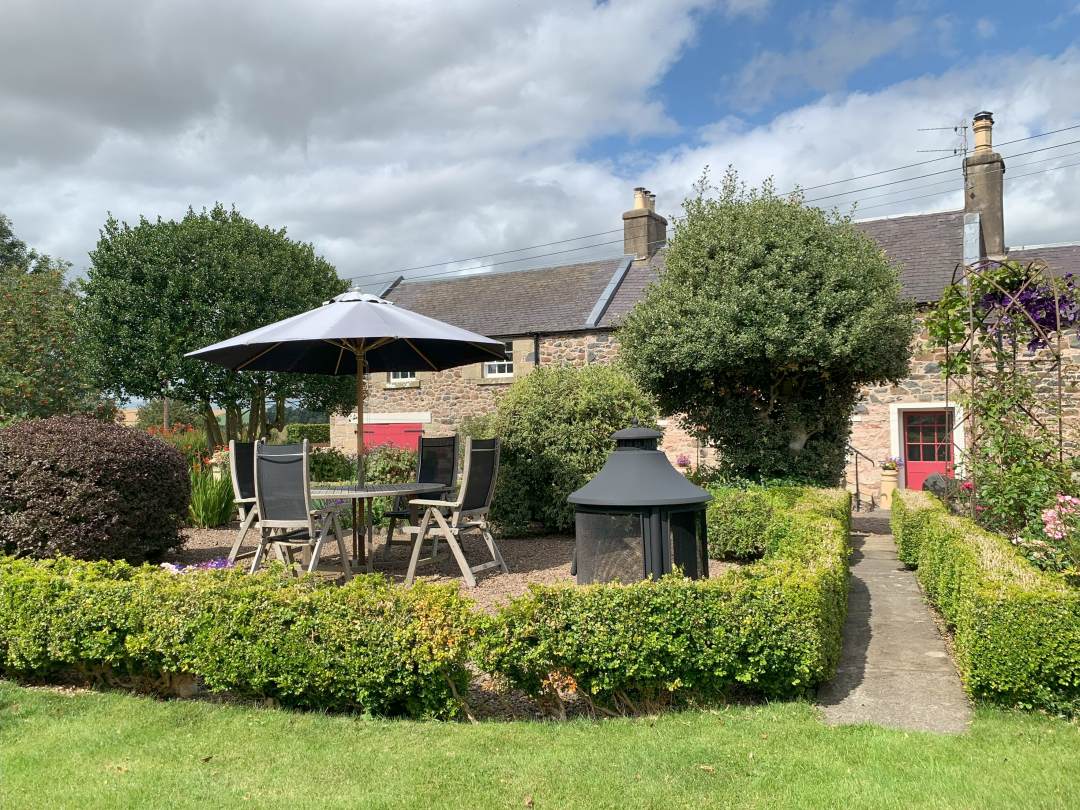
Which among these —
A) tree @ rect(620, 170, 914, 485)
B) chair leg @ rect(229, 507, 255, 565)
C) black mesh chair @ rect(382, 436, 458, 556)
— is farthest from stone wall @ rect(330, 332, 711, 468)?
chair leg @ rect(229, 507, 255, 565)

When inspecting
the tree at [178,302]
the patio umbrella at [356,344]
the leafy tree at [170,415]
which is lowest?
the leafy tree at [170,415]

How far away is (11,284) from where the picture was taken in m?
16.8

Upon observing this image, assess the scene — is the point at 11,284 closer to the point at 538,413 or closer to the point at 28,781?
the point at 538,413

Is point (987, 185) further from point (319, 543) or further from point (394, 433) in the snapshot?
point (319, 543)

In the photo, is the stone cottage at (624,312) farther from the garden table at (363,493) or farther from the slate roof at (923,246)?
the garden table at (363,493)

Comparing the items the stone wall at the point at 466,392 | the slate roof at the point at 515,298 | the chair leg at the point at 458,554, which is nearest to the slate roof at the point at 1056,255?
the stone wall at the point at 466,392

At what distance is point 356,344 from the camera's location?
8023mm

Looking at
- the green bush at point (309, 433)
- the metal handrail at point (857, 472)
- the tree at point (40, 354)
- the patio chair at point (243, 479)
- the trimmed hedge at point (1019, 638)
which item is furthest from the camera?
the green bush at point (309, 433)

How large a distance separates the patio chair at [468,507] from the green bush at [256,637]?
222 cm

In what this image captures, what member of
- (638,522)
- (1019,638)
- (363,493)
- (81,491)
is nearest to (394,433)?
(81,491)

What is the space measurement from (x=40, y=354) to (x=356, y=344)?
385 inches

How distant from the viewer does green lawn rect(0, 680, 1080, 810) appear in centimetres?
294

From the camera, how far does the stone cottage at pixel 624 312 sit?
15.6 meters

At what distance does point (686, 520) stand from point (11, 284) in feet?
55.5
